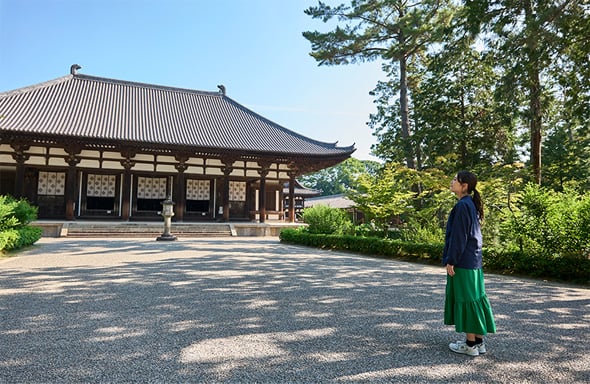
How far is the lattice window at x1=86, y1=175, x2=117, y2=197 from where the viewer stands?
17.3m

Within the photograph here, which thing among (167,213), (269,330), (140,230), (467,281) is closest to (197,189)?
(140,230)

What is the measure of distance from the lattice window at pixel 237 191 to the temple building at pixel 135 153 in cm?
6

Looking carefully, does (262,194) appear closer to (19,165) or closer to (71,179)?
(71,179)

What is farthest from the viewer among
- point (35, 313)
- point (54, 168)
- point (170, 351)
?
point (54, 168)

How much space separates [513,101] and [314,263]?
661 centimetres

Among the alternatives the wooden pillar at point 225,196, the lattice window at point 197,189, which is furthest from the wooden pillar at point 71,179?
the wooden pillar at point 225,196

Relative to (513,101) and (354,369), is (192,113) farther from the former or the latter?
(354,369)

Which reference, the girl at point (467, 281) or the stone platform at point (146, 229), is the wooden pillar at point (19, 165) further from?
the girl at point (467, 281)

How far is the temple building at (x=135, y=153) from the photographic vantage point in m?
15.5

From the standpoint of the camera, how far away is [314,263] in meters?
8.34

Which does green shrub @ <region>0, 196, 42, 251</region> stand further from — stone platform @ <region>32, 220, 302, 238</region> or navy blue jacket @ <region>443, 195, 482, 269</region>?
navy blue jacket @ <region>443, 195, 482, 269</region>

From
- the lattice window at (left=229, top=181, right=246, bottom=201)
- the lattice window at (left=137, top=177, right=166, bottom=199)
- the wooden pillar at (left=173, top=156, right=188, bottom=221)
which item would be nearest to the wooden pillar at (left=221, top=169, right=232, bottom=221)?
the lattice window at (left=229, top=181, right=246, bottom=201)

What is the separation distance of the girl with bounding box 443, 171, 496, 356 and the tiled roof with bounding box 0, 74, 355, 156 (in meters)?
14.8

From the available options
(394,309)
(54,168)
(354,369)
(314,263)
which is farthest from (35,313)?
(54,168)
